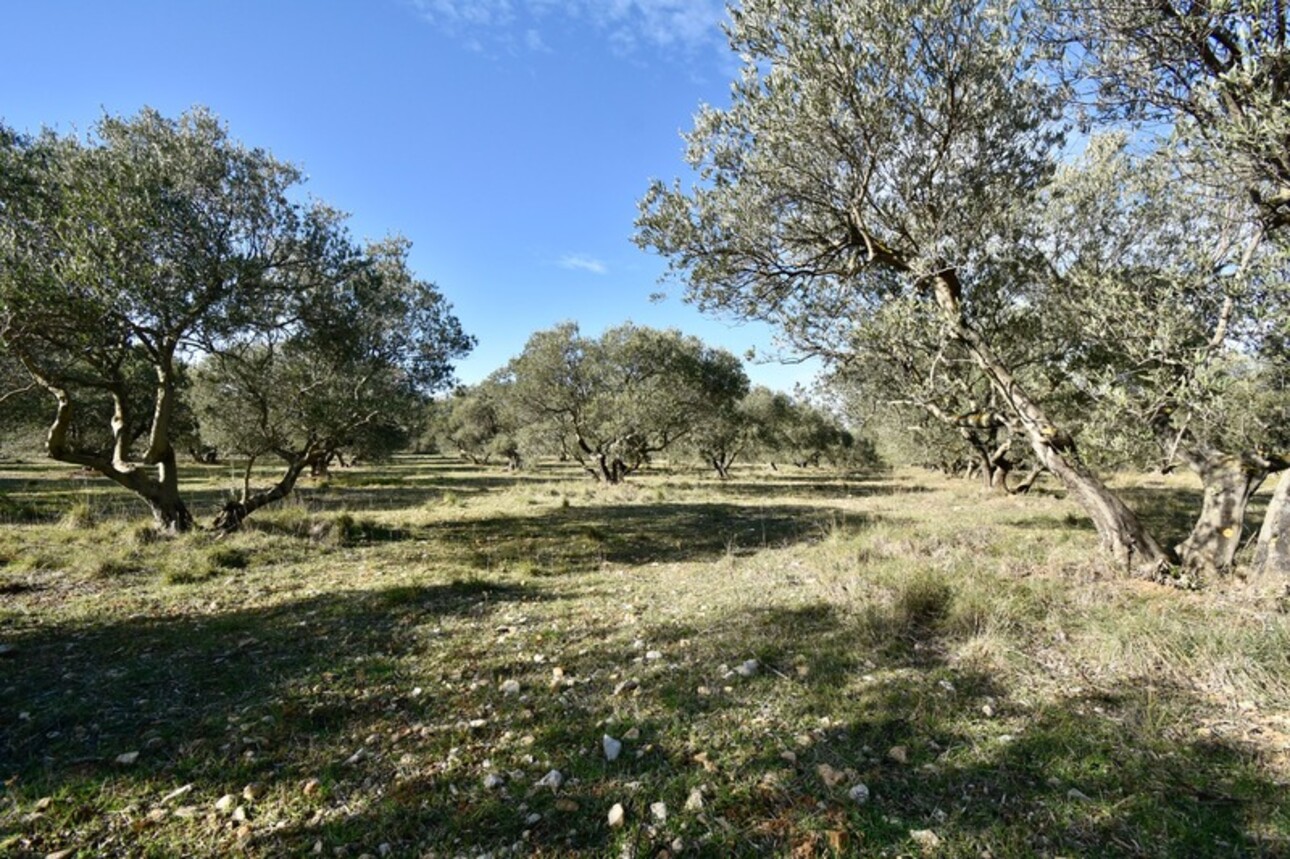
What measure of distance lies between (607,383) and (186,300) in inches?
954

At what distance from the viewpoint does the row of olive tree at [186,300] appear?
915cm

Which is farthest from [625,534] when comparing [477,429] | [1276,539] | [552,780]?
[477,429]

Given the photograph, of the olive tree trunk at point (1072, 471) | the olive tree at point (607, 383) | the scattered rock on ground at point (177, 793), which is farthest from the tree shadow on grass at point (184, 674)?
the olive tree at point (607, 383)

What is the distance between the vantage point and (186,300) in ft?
34.6

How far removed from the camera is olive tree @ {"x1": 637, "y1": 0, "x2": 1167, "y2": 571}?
7.35 meters

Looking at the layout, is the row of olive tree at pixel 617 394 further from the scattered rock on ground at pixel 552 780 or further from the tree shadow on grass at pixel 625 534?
the scattered rock on ground at pixel 552 780

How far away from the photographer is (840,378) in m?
11.3

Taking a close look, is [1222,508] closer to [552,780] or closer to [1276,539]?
[1276,539]

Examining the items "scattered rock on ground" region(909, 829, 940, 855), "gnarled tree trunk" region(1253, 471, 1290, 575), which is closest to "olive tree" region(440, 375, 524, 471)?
"gnarled tree trunk" region(1253, 471, 1290, 575)

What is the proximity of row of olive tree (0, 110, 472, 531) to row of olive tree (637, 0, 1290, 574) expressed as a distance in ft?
28.9

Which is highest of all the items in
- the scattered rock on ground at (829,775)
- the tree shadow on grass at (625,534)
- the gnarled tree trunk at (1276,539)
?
the gnarled tree trunk at (1276,539)

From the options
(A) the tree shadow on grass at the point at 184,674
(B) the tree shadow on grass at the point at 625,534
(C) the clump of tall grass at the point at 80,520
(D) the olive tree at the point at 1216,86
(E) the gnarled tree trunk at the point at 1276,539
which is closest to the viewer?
(A) the tree shadow on grass at the point at 184,674

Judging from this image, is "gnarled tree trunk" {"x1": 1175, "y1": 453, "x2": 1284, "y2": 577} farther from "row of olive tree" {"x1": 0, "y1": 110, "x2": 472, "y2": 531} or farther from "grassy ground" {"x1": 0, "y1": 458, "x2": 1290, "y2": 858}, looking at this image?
"row of olive tree" {"x1": 0, "y1": 110, "x2": 472, "y2": 531}

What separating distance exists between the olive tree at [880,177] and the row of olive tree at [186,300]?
8757 millimetres
